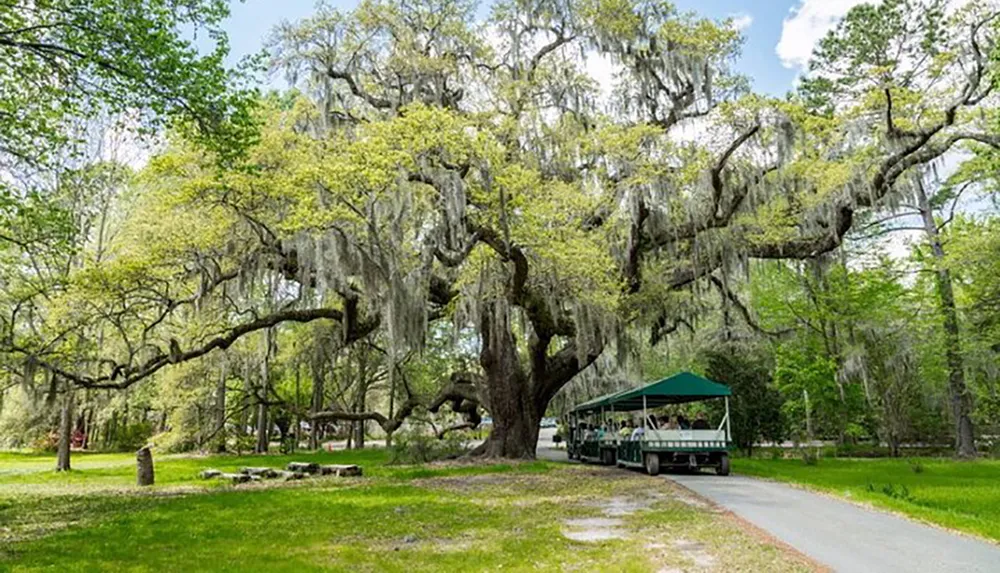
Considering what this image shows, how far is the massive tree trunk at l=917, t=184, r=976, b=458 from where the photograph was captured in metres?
20.3

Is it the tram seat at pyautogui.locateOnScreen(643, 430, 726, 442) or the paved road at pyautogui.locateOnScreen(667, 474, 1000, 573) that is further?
the tram seat at pyautogui.locateOnScreen(643, 430, 726, 442)

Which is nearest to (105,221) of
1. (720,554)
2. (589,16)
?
(589,16)

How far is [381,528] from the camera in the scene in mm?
8258

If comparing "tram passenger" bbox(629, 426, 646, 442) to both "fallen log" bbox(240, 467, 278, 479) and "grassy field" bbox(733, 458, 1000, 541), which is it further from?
"fallen log" bbox(240, 467, 278, 479)

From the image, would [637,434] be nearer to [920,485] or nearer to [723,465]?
[723,465]

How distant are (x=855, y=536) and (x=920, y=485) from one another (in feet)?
23.5

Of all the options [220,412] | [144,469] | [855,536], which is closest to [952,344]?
[855,536]

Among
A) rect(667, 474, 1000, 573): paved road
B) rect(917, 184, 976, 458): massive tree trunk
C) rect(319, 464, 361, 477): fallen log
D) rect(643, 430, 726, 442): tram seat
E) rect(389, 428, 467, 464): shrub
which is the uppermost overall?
rect(917, 184, 976, 458): massive tree trunk

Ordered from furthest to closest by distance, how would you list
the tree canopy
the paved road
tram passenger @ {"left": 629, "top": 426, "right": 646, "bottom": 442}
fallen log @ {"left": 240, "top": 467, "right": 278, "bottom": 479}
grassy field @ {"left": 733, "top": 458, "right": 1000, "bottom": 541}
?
fallen log @ {"left": 240, "top": 467, "right": 278, "bottom": 479}, tram passenger @ {"left": 629, "top": 426, "right": 646, "bottom": 442}, the tree canopy, grassy field @ {"left": 733, "top": 458, "right": 1000, "bottom": 541}, the paved road

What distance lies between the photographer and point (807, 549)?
21.6ft

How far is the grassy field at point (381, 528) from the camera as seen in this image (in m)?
6.35

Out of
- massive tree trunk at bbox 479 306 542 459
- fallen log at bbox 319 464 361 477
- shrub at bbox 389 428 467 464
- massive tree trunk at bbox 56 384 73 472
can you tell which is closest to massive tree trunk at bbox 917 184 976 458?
massive tree trunk at bbox 479 306 542 459

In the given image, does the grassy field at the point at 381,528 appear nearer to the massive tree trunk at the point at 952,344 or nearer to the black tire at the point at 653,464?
the black tire at the point at 653,464

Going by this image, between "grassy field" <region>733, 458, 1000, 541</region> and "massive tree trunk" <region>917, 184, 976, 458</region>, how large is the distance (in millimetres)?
3245
